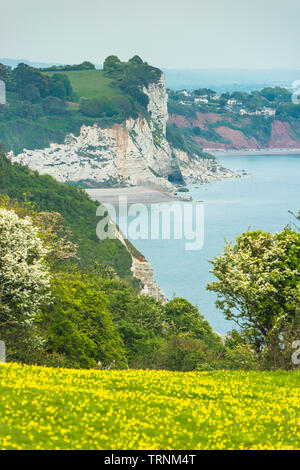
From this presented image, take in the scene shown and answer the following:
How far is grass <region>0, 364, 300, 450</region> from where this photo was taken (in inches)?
633

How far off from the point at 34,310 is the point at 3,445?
1614 cm

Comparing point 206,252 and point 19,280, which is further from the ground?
point 19,280

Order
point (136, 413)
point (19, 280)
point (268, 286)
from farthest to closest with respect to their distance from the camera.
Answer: point (268, 286) < point (19, 280) < point (136, 413)

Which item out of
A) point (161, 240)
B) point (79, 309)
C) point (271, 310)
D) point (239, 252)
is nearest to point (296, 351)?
point (271, 310)

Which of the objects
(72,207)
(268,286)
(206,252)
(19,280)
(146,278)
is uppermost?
(19,280)

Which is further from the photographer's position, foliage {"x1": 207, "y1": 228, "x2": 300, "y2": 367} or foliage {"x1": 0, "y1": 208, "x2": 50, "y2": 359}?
foliage {"x1": 207, "y1": 228, "x2": 300, "y2": 367}

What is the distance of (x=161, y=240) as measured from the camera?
148375 mm

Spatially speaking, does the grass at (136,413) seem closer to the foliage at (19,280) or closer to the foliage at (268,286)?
the foliage at (19,280)

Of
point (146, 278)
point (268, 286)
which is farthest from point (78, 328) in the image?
point (146, 278)

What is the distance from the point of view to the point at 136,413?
59.1 feet

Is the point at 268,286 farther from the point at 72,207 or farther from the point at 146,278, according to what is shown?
the point at 72,207

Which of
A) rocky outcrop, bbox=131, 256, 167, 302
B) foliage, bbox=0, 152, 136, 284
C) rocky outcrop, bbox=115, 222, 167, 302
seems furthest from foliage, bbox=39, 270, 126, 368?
rocky outcrop, bbox=131, 256, 167, 302

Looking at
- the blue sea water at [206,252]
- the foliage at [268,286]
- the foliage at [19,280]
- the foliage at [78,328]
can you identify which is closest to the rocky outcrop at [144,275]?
the blue sea water at [206,252]

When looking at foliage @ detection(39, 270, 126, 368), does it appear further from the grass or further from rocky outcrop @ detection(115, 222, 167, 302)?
rocky outcrop @ detection(115, 222, 167, 302)
